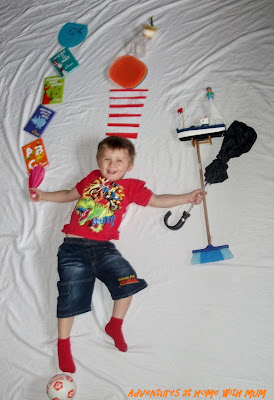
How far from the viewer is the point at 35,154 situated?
1.68 metres

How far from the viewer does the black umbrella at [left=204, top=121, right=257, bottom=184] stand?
1.42 m

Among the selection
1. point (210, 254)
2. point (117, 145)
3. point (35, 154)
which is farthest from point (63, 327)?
point (35, 154)

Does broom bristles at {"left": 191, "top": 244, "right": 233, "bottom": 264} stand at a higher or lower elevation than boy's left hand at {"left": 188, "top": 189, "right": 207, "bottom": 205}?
lower

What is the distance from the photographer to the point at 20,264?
1462mm

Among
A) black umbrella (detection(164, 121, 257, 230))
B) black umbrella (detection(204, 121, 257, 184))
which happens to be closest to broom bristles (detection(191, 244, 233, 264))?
black umbrella (detection(164, 121, 257, 230))

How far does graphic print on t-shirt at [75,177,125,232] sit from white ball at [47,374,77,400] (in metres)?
0.51

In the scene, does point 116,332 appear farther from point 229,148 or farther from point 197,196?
point 229,148

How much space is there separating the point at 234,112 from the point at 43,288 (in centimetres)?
107

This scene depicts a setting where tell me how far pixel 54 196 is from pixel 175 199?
50cm

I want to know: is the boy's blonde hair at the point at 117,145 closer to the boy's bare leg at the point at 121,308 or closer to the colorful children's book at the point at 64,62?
the boy's bare leg at the point at 121,308

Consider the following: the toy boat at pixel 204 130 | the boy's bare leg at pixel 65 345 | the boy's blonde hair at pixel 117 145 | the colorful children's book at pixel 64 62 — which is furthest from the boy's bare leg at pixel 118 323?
the colorful children's book at pixel 64 62

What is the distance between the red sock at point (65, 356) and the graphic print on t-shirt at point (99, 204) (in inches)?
16.0

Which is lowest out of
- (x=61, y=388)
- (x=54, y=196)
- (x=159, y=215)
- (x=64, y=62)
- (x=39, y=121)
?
(x=61, y=388)

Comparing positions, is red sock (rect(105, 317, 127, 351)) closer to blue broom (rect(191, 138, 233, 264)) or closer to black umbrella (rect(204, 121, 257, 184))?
blue broom (rect(191, 138, 233, 264))
